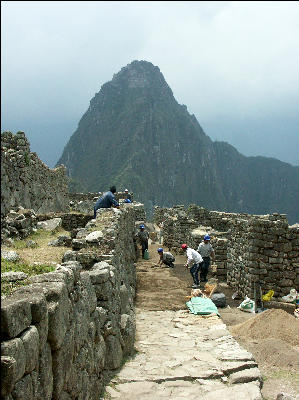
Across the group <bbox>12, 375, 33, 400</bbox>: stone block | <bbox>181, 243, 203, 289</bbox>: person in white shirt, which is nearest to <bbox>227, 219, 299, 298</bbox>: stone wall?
<bbox>181, 243, 203, 289</bbox>: person in white shirt

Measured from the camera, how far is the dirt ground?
22.6ft

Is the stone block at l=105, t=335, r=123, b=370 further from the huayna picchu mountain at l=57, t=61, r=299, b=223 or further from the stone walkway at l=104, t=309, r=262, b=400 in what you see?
the huayna picchu mountain at l=57, t=61, r=299, b=223

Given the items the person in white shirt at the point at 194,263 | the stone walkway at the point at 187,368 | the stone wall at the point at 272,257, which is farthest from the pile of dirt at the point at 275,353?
the person in white shirt at the point at 194,263

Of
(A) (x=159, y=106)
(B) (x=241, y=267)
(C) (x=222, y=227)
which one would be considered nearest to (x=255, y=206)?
(A) (x=159, y=106)

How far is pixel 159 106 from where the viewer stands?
160 metres

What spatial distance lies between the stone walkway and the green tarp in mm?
1203

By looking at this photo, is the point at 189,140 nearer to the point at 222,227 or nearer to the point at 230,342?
the point at 222,227

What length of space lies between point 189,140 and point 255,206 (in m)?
38.0

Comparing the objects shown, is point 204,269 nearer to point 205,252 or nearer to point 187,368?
point 205,252

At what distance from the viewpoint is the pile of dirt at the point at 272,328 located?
28.9 feet

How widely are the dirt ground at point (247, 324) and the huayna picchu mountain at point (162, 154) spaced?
118680 millimetres

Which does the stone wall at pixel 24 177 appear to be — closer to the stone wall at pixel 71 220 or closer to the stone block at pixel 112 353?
the stone wall at pixel 71 220

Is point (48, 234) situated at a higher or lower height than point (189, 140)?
lower

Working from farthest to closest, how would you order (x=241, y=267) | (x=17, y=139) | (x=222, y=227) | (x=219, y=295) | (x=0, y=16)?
1. (x=222, y=227)
2. (x=17, y=139)
3. (x=241, y=267)
4. (x=219, y=295)
5. (x=0, y=16)
